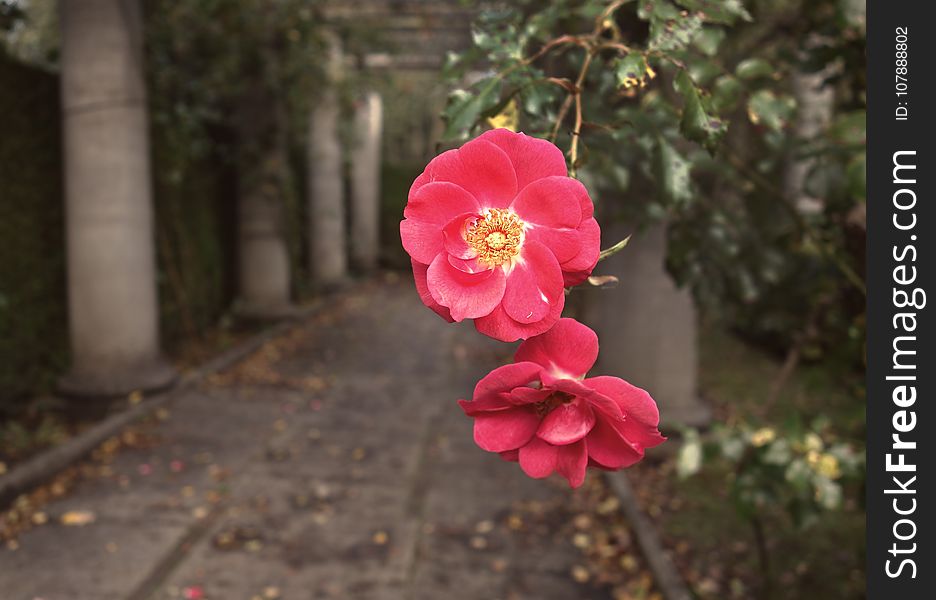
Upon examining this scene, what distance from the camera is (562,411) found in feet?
2.46

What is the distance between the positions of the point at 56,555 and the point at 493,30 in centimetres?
340

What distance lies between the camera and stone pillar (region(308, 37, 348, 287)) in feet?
41.2

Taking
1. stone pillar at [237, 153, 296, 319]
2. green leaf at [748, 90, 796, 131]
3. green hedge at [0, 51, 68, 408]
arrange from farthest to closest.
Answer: stone pillar at [237, 153, 296, 319] → green hedge at [0, 51, 68, 408] → green leaf at [748, 90, 796, 131]

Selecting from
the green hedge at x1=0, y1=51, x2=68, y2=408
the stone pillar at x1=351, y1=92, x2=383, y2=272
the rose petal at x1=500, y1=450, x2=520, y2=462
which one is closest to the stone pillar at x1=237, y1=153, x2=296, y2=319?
the green hedge at x1=0, y1=51, x2=68, y2=408

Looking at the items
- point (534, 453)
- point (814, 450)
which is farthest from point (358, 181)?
point (534, 453)

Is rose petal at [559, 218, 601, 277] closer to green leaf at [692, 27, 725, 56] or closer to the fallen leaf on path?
green leaf at [692, 27, 725, 56]

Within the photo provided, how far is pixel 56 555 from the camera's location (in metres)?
3.60

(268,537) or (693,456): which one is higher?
(693,456)

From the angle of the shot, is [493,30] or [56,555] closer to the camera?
[493,30]

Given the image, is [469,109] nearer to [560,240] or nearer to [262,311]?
[560,240]

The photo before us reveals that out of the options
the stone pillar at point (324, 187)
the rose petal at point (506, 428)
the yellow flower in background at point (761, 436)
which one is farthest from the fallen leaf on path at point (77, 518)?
the stone pillar at point (324, 187)

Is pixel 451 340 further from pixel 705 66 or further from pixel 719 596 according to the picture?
pixel 705 66

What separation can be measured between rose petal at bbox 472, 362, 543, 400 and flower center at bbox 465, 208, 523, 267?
0.09 metres

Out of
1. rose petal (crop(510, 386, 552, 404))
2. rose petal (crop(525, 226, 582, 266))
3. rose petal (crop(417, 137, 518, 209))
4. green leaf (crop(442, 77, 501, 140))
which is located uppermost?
green leaf (crop(442, 77, 501, 140))
